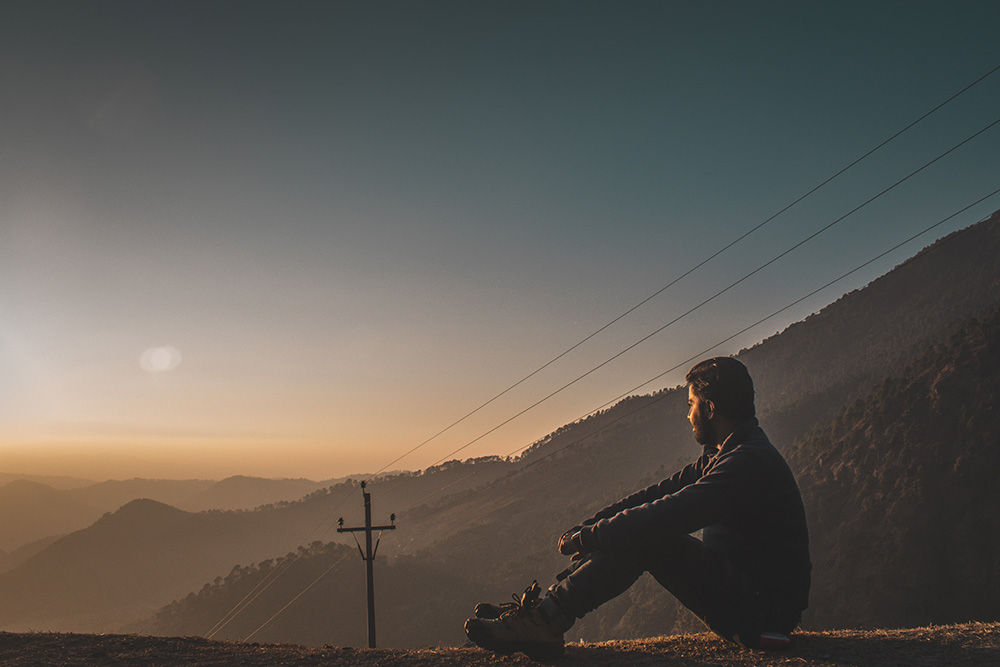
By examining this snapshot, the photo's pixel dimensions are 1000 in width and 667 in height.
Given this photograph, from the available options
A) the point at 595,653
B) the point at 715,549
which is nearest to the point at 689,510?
the point at 715,549

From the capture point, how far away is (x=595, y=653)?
429 centimetres

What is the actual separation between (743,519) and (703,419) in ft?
2.18

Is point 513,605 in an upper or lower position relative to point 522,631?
upper

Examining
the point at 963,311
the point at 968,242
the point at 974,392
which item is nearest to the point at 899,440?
the point at 974,392

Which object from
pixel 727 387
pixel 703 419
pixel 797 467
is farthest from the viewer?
pixel 797 467

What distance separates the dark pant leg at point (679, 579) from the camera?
323cm

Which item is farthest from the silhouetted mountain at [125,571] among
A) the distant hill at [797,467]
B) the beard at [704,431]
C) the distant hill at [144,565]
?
the beard at [704,431]

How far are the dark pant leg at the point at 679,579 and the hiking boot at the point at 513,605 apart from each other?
0.22 metres

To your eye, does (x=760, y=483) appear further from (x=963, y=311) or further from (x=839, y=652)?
(x=963, y=311)

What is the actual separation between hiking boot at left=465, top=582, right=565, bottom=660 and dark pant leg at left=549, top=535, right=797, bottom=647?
24 cm

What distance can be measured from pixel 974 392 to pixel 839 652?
183 feet

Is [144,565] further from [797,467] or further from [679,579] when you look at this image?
[679,579]

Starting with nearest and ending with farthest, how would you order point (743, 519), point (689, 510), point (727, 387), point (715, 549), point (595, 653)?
1. point (689, 510)
2. point (743, 519)
3. point (715, 549)
4. point (727, 387)
5. point (595, 653)

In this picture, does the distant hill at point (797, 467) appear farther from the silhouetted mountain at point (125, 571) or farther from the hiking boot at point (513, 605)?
the silhouetted mountain at point (125, 571)
